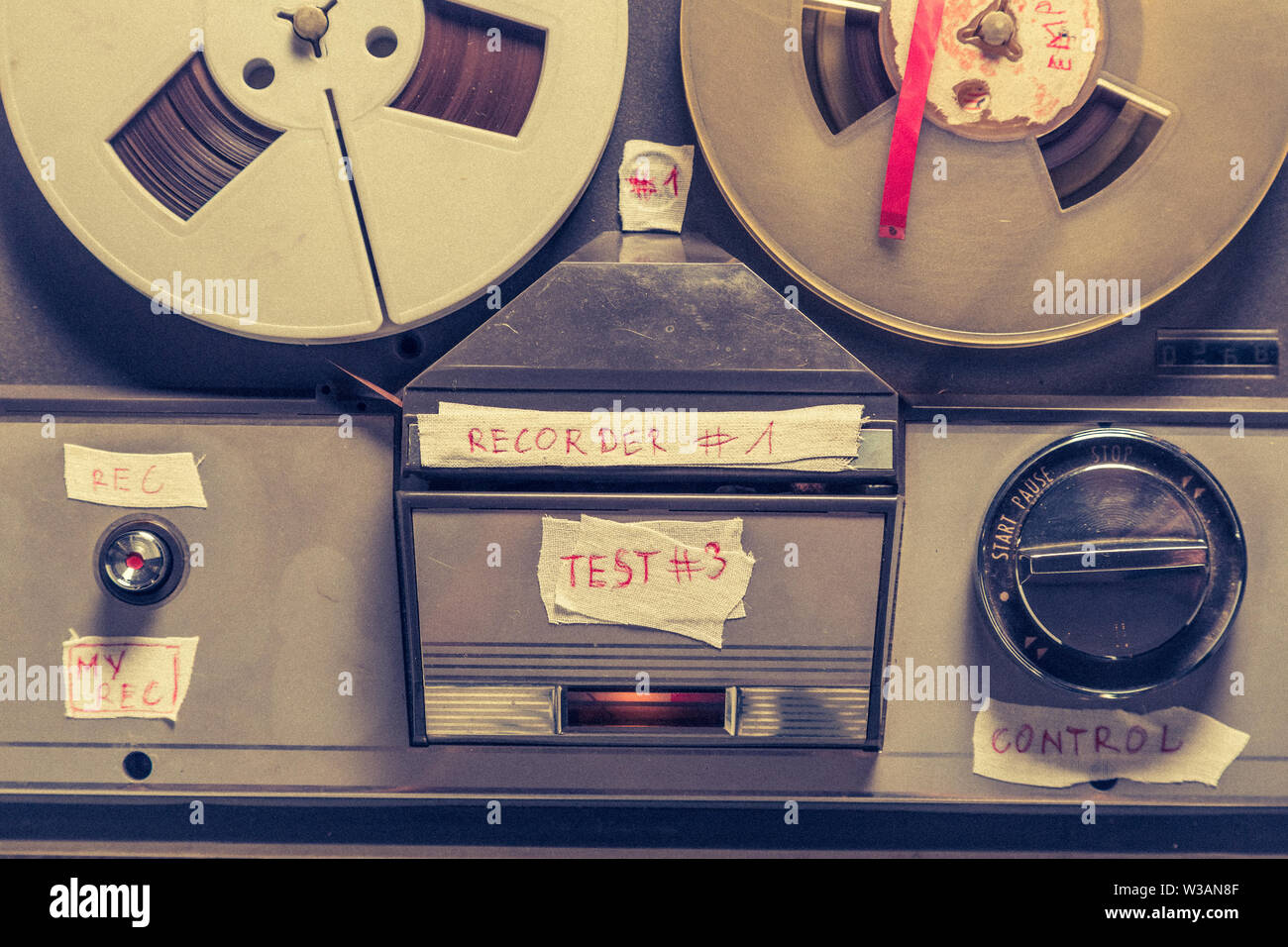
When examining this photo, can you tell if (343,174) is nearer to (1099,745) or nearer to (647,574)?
(647,574)

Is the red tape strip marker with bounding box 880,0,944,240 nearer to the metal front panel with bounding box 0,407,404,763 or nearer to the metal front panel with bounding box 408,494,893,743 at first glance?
the metal front panel with bounding box 408,494,893,743

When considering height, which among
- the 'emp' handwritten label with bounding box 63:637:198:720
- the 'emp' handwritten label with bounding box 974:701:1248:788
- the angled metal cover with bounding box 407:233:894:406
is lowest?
the 'emp' handwritten label with bounding box 974:701:1248:788

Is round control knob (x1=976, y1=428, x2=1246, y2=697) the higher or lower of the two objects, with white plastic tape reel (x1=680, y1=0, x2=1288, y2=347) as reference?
lower

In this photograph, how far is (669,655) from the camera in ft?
2.81

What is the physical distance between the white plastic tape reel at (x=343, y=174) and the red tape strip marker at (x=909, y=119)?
0.88 ft

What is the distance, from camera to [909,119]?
Answer: 0.84 metres

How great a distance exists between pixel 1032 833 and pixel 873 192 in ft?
2.34

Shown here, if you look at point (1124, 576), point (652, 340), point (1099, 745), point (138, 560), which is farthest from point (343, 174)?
point (1099, 745)

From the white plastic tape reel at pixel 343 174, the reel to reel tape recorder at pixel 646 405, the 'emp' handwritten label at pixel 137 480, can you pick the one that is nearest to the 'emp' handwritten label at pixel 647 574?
the reel to reel tape recorder at pixel 646 405

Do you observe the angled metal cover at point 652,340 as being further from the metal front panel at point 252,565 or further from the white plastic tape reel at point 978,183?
the metal front panel at point 252,565

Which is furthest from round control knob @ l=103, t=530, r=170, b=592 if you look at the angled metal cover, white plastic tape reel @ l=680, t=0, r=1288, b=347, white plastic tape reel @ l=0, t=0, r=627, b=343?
white plastic tape reel @ l=680, t=0, r=1288, b=347

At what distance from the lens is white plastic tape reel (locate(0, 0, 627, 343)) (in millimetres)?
848

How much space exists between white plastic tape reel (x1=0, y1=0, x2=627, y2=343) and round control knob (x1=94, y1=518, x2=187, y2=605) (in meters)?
0.24

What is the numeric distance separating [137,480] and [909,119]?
2.83 ft
